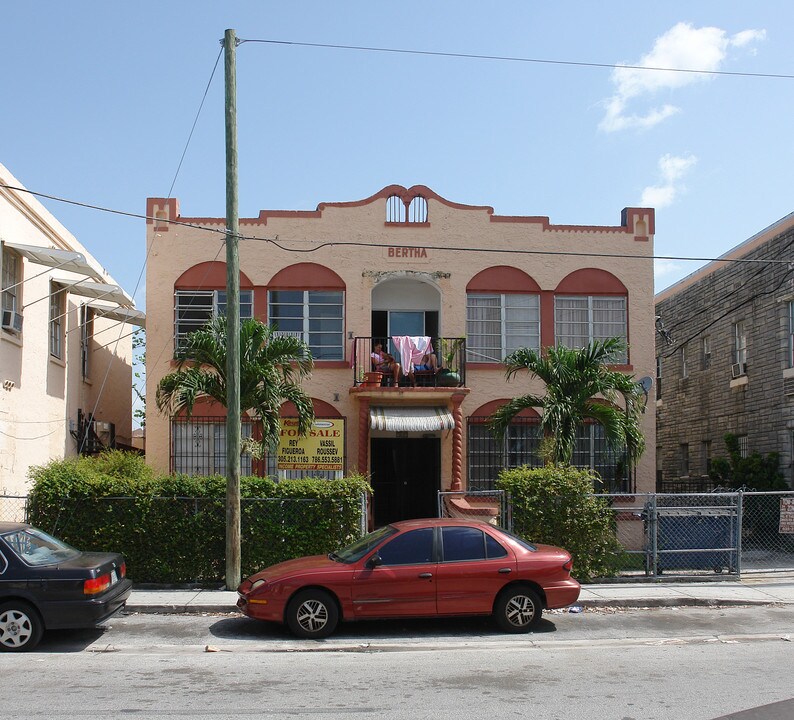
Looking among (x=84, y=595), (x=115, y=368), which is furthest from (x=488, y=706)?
(x=115, y=368)

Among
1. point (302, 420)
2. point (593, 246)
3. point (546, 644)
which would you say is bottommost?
point (546, 644)

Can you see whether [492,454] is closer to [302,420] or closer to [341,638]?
Answer: [302,420]

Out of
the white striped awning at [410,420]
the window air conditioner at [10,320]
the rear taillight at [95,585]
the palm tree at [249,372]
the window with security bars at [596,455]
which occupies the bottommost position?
the rear taillight at [95,585]

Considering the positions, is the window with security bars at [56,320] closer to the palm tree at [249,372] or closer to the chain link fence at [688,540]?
the palm tree at [249,372]

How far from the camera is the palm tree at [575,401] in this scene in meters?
16.1

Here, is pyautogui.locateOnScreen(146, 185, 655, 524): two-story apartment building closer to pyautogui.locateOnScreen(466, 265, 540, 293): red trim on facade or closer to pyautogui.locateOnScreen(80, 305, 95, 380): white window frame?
pyautogui.locateOnScreen(466, 265, 540, 293): red trim on facade

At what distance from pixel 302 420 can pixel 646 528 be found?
6468 mm

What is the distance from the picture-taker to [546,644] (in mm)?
9633

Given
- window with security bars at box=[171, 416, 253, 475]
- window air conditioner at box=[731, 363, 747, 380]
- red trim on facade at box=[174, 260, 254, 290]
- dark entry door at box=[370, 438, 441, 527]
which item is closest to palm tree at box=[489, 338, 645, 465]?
dark entry door at box=[370, 438, 441, 527]

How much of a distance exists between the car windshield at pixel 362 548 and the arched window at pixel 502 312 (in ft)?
31.8

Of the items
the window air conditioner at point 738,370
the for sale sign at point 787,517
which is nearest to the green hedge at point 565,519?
the for sale sign at point 787,517

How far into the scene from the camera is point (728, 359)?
74.8 feet

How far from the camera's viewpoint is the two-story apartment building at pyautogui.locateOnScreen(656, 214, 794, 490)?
65.2 feet

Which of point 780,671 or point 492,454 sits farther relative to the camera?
point 492,454
